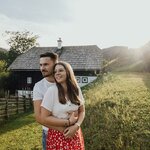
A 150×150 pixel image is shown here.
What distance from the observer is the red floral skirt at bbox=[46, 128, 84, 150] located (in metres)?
4.21

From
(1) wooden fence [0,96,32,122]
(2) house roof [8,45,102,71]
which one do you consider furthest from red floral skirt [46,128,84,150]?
(2) house roof [8,45,102,71]

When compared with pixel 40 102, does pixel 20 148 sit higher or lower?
lower

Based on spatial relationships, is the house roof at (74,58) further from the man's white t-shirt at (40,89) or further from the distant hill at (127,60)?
the man's white t-shirt at (40,89)

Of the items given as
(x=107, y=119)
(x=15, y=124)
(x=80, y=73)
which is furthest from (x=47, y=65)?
(x=80, y=73)

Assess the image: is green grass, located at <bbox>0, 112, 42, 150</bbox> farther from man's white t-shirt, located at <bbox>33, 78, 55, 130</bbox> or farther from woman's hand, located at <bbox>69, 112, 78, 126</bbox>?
woman's hand, located at <bbox>69, 112, 78, 126</bbox>

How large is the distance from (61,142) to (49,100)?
569mm

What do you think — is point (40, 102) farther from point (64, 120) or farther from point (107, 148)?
point (107, 148)

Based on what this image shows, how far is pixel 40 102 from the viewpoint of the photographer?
14.6 ft

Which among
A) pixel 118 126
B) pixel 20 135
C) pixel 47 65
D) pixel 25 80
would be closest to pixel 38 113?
pixel 47 65

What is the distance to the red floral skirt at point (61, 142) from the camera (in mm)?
4207

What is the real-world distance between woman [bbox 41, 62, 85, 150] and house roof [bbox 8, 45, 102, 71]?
98.0 feet

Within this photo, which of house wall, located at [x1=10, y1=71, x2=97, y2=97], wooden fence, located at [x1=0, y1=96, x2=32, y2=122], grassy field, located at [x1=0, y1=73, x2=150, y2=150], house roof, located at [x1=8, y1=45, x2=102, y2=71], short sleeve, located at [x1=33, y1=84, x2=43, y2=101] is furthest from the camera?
house wall, located at [x1=10, y1=71, x2=97, y2=97]

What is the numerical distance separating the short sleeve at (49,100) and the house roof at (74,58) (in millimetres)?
29960

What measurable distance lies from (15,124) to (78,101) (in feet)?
40.9
